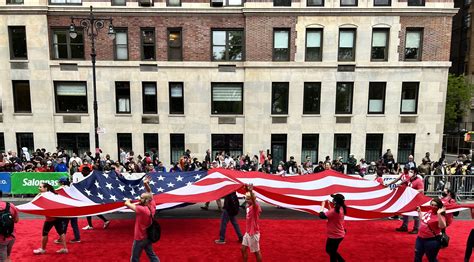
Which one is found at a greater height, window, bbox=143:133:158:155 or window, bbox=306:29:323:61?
window, bbox=306:29:323:61

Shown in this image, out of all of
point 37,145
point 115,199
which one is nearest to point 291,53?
point 115,199

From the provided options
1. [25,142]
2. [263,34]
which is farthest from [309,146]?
[25,142]

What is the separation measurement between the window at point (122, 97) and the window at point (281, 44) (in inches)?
389

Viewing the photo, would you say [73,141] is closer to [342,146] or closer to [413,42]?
[342,146]

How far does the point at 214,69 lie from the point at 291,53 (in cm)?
506

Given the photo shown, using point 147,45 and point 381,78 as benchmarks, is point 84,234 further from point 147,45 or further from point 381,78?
point 381,78

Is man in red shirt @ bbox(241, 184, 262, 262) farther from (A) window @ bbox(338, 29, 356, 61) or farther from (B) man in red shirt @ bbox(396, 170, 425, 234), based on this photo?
(A) window @ bbox(338, 29, 356, 61)

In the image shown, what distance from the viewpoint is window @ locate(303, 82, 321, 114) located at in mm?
19312

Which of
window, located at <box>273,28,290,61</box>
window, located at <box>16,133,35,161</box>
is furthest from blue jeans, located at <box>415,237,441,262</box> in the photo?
window, located at <box>16,133,35,161</box>

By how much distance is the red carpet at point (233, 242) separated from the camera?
7.36 m

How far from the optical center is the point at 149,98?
64.2ft

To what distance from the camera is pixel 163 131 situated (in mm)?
19469

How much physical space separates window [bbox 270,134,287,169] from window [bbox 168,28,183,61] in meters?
8.15

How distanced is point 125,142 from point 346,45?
1580 centimetres
